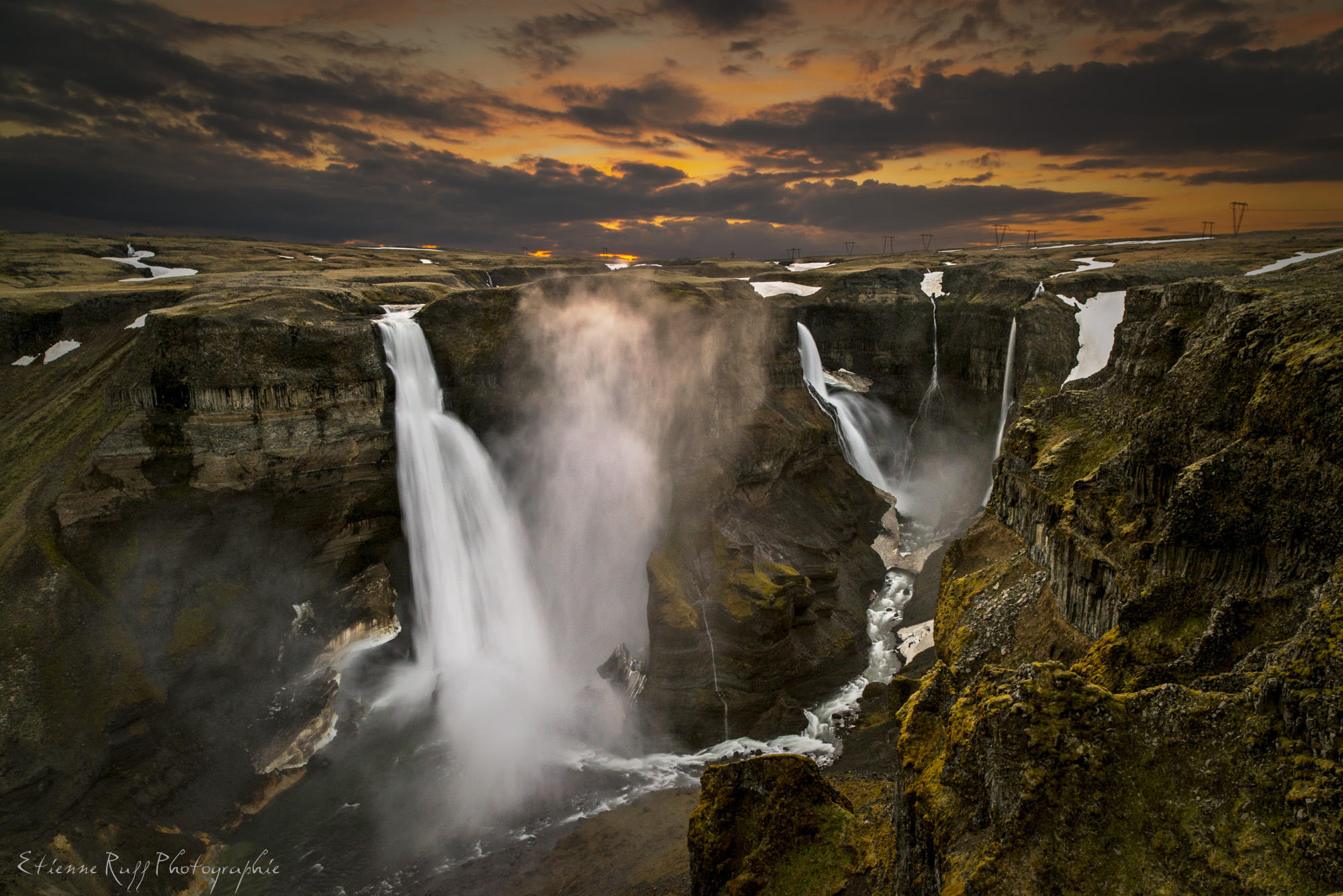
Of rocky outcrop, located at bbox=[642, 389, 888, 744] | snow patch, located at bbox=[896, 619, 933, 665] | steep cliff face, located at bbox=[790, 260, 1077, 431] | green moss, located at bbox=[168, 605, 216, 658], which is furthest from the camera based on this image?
steep cliff face, located at bbox=[790, 260, 1077, 431]

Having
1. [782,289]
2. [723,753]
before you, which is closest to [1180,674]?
[723,753]

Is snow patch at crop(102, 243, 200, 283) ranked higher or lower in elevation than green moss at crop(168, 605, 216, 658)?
higher

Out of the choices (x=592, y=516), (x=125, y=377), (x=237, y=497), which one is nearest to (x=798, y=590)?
(x=592, y=516)

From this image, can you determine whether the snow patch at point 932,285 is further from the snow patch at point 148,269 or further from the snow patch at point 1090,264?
the snow patch at point 148,269

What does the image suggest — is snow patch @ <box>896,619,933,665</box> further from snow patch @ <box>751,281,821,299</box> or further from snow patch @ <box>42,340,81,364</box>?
snow patch @ <box>42,340,81,364</box>

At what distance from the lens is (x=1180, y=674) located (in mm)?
7211

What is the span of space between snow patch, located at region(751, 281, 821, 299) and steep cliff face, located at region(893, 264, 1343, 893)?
56691 millimetres

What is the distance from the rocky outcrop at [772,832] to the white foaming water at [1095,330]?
132ft

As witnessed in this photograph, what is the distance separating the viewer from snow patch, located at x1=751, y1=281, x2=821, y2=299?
66438 mm

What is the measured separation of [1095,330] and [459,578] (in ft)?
→ 157

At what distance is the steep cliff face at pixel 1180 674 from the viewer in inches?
216

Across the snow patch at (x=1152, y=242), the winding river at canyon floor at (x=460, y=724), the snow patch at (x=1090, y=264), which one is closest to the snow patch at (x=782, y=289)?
the snow patch at (x=1090, y=264)

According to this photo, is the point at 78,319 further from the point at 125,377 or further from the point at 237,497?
the point at 237,497

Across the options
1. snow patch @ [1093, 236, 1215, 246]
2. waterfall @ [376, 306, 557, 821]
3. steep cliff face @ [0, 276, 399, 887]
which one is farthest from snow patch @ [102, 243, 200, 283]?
snow patch @ [1093, 236, 1215, 246]
